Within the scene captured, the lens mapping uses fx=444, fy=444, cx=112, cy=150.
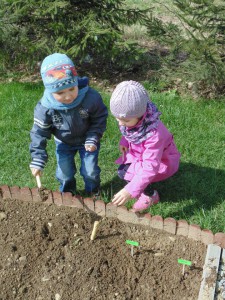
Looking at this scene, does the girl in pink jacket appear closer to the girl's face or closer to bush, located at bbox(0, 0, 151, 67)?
the girl's face

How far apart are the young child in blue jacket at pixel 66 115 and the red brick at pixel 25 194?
19 cm

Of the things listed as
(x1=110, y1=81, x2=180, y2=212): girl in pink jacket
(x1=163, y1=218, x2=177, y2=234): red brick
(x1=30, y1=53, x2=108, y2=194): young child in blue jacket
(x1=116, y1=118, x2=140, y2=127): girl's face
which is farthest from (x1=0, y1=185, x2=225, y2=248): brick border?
(x1=116, y1=118, x2=140, y2=127): girl's face

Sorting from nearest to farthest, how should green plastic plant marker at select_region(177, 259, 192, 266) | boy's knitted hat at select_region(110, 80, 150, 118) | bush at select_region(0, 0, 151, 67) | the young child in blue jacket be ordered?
1. green plastic plant marker at select_region(177, 259, 192, 266)
2. boy's knitted hat at select_region(110, 80, 150, 118)
3. the young child in blue jacket
4. bush at select_region(0, 0, 151, 67)

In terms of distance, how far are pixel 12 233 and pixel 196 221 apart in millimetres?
1427

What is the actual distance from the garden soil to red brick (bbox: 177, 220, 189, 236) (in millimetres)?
43

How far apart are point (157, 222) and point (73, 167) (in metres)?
1.02

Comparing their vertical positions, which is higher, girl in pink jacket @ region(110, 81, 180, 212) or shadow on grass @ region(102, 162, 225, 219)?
girl in pink jacket @ region(110, 81, 180, 212)

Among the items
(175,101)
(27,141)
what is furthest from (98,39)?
(27,141)

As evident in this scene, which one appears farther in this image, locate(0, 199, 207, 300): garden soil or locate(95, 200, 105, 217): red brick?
locate(95, 200, 105, 217): red brick

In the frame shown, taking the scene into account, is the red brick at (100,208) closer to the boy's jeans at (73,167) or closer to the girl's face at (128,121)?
the boy's jeans at (73,167)

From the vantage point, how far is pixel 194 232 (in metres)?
3.08

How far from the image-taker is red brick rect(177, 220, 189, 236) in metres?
3.09

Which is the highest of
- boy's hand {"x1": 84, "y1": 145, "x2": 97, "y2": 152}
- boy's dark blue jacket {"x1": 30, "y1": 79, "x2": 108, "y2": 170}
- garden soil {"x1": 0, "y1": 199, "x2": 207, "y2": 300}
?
boy's dark blue jacket {"x1": 30, "y1": 79, "x2": 108, "y2": 170}

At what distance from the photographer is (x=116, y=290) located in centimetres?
282
